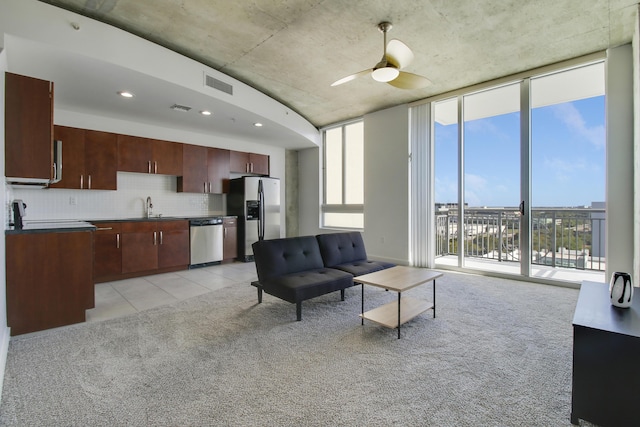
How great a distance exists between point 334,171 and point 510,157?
344 cm

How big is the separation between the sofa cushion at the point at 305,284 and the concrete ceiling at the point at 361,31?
263cm

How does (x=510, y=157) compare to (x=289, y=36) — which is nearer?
(x=289, y=36)

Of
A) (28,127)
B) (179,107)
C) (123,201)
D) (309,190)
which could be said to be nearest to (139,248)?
(123,201)

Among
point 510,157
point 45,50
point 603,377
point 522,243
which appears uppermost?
point 45,50

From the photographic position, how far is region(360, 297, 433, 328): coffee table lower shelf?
2.46 meters

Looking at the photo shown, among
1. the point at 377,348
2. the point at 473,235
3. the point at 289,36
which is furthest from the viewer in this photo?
the point at 473,235

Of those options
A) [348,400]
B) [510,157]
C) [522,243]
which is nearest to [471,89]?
[510,157]

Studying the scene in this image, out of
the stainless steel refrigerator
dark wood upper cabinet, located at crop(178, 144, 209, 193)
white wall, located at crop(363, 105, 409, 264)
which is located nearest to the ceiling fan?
white wall, located at crop(363, 105, 409, 264)

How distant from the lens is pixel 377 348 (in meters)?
2.24

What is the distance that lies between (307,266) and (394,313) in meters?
1.12

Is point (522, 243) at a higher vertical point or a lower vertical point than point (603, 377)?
higher

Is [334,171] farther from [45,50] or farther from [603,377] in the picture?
[603,377]

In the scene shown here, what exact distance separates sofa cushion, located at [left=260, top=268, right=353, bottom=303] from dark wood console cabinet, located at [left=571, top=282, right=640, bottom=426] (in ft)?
6.19

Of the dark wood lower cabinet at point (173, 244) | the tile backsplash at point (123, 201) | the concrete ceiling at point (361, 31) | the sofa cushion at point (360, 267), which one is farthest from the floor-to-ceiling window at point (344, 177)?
the dark wood lower cabinet at point (173, 244)
